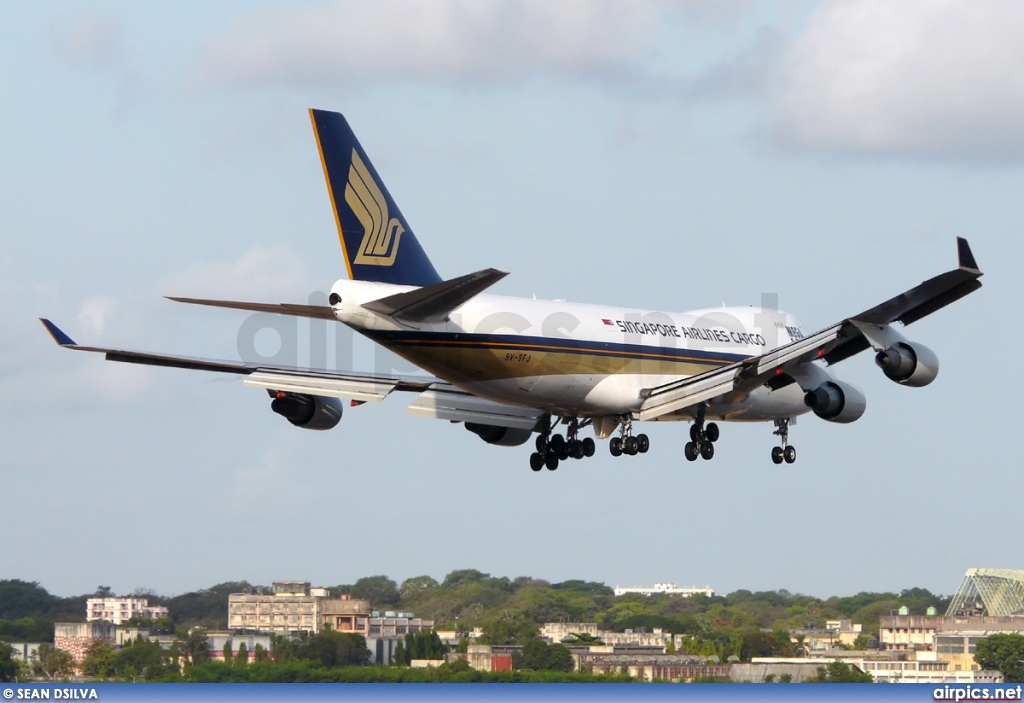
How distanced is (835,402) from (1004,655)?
37930 mm

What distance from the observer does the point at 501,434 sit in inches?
1873

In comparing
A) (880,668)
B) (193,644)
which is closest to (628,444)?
(193,644)

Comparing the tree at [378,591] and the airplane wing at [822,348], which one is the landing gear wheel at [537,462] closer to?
the airplane wing at [822,348]

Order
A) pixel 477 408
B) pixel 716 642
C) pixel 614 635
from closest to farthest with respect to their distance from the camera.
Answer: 1. pixel 477 408
2. pixel 716 642
3. pixel 614 635

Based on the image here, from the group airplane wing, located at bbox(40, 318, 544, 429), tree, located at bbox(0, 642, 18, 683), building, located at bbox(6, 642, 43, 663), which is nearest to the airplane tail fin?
airplane wing, located at bbox(40, 318, 544, 429)

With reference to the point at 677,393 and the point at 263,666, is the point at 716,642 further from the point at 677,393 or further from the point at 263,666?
the point at 677,393

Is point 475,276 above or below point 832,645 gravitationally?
above

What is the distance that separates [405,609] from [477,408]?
1471 inches

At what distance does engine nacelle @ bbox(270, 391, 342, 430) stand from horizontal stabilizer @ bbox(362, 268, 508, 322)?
6.47 metres

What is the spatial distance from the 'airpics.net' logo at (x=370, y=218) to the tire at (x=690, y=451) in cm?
1030

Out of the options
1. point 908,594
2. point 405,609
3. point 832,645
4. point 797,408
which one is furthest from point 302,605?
point 908,594

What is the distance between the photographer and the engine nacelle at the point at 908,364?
132 feet

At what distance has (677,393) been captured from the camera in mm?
43438

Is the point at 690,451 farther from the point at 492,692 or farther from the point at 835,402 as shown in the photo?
the point at 492,692
